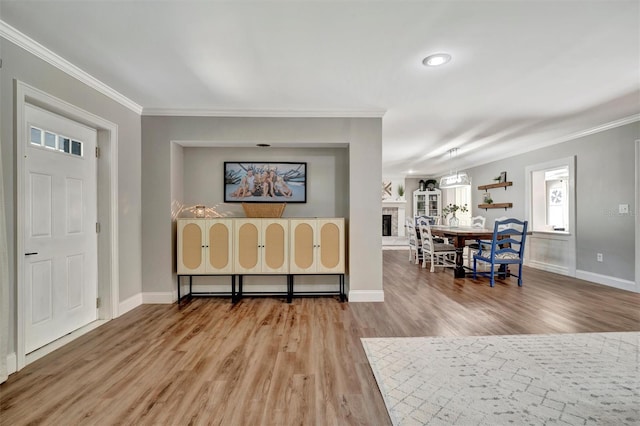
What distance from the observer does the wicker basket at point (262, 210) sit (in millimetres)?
3838

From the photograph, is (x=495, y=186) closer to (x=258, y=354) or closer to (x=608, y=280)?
(x=608, y=280)

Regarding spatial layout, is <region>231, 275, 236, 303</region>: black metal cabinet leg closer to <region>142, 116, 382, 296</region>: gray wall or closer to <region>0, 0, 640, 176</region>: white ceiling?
<region>142, 116, 382, 296</region>: gray wall

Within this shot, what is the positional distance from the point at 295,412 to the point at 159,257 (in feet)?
9.16

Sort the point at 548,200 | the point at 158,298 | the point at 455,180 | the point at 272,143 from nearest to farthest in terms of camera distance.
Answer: the point at 158,298, the point at 272,143, the point at 548,200, the point at 455,180

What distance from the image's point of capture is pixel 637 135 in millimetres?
3980

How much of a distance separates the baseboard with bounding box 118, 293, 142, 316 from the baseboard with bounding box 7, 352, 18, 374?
109 cm

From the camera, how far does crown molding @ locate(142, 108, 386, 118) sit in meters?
3.61

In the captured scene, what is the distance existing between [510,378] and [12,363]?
11.7 feet

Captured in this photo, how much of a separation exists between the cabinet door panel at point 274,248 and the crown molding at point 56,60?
222 centimetres

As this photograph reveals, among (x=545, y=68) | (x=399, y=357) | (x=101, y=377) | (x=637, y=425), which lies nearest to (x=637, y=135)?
(x=545, y=68)

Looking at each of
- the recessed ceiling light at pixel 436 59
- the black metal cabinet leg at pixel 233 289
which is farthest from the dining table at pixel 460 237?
the black metal cabinet leg at pixel 233 289

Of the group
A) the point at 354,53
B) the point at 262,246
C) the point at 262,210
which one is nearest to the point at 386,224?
the point at 262,210

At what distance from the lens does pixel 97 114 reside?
291 cm

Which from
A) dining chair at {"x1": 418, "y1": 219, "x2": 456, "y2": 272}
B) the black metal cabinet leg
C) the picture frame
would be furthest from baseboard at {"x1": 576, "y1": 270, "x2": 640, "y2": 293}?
the black metal cabinet leg
